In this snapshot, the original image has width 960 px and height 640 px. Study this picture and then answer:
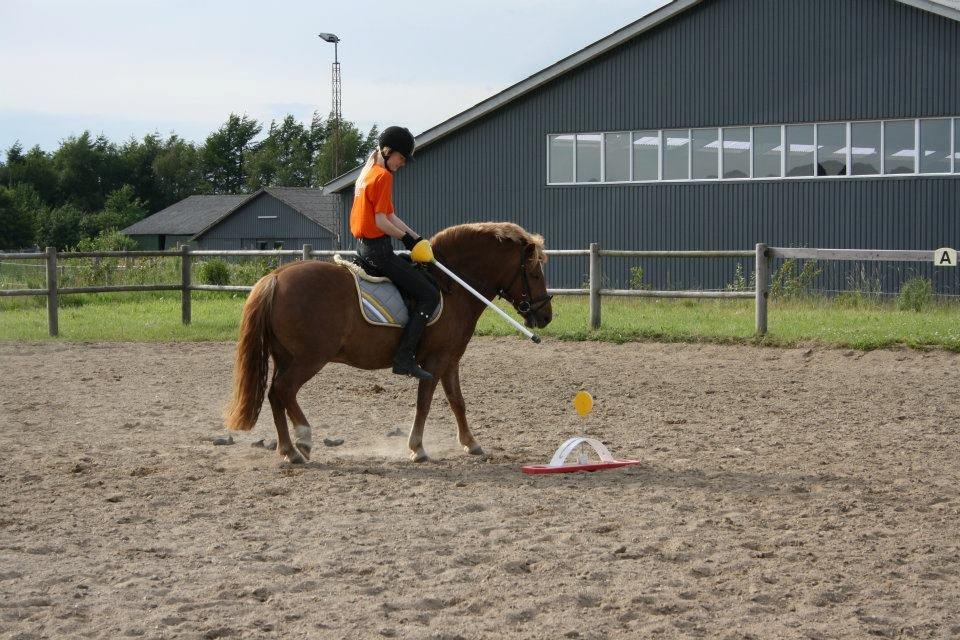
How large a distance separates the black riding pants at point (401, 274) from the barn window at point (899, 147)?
1656 cm

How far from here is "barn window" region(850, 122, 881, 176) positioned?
862 inches

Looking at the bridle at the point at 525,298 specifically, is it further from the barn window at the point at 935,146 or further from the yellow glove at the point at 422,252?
the barn window at the point at 935,146

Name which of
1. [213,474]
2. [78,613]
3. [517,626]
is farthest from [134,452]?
[517,626]

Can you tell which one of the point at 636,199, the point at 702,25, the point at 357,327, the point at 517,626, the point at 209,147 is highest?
the point at 209,147

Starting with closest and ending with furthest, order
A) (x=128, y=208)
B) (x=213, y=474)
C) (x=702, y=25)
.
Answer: (x=213, y=474)
(x=702, y=25)
(x=128, y=208)

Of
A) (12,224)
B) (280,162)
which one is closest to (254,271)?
(12,224)

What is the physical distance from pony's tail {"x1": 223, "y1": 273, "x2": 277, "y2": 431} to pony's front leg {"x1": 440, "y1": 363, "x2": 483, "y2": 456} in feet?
4.48

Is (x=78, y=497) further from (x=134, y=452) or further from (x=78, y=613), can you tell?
(x=78, y=613)

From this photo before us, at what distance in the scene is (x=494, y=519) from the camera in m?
5.99

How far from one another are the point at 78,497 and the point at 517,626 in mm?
3425

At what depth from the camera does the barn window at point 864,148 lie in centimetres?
2191

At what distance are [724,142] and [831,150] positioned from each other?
222cm

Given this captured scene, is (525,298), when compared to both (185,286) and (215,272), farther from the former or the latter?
(215,272)

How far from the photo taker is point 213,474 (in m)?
7.26
